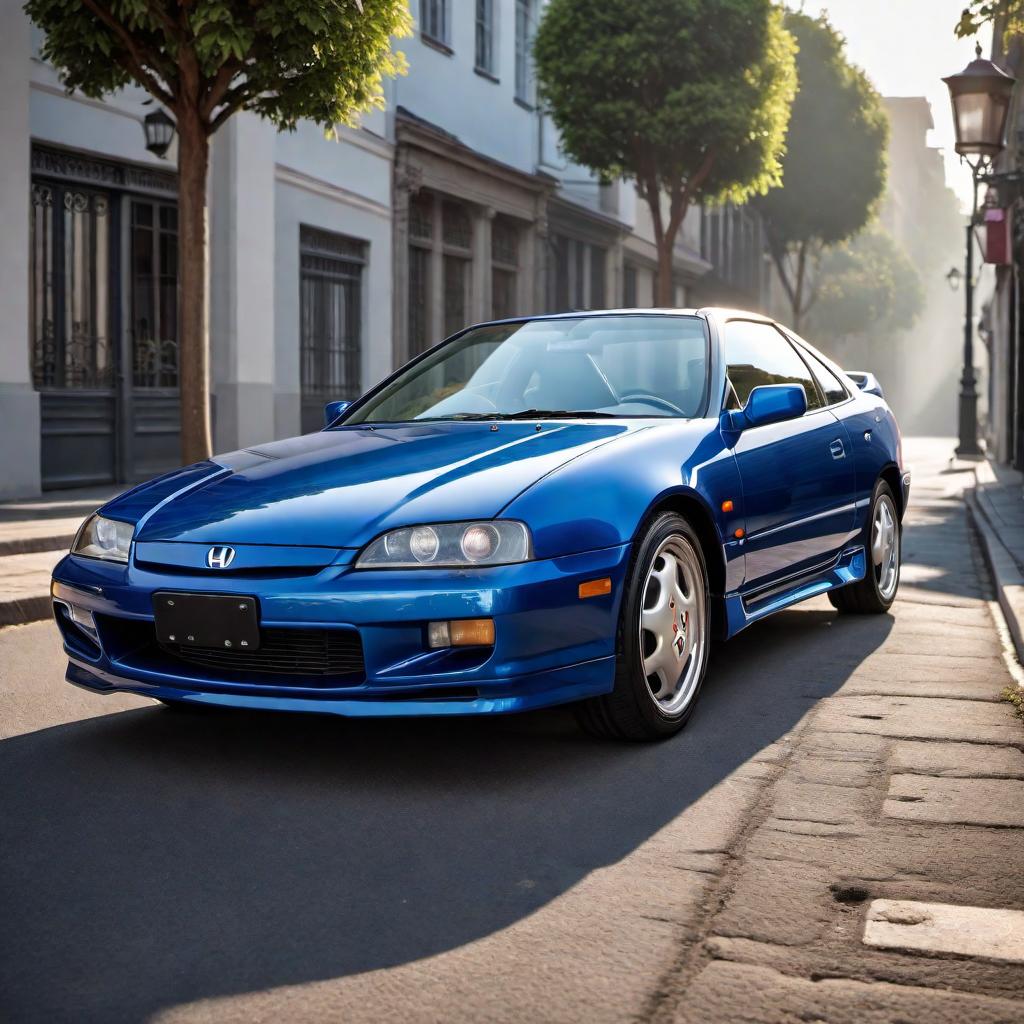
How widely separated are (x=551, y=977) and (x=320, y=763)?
1.71 meters

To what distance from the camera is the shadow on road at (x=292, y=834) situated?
2.98 m

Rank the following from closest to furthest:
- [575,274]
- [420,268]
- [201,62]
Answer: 1. [201,62]
2. [420,268]
3. [575,274]

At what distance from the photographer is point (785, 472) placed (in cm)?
581

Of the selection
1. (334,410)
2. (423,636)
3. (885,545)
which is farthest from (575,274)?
(423,636)


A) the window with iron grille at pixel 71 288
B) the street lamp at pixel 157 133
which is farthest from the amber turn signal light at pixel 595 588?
the street lamp at pixel 157 133

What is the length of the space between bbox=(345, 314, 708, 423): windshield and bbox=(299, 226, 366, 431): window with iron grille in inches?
524

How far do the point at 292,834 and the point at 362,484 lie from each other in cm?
114

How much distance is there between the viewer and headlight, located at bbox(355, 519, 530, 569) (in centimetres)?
412

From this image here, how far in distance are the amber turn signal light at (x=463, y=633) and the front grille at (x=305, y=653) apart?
0.69ft

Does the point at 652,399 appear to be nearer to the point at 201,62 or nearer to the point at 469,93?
the point at 201,62

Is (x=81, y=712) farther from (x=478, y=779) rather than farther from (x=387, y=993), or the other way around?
(x=387, y=993)

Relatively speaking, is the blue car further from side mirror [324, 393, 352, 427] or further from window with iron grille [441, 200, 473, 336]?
window with iron grille [441, 200, 473, 336]

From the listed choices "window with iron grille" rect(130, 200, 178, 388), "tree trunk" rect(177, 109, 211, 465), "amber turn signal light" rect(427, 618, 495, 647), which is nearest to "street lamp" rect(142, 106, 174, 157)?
"window with iron grille" rect(130, 200, 178, 388)

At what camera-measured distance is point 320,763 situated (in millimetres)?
4453
